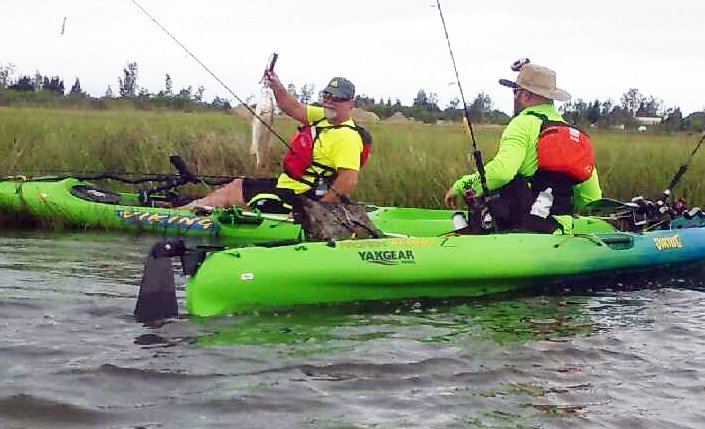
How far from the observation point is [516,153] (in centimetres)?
745

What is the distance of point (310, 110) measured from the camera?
914cm

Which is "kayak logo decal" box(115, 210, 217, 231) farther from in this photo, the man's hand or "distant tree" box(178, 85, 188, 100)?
"distant tree" box(178, 85, 188, 100)

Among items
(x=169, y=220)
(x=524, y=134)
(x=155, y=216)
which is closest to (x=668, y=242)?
(x=524, y=134)

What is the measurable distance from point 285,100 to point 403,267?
2.82 metres

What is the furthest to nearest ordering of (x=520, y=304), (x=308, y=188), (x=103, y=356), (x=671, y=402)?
1. (x=308, y=188)
2. (x=520, y=304)
3. (x=103, y=356)
4. (x=671, y=402)

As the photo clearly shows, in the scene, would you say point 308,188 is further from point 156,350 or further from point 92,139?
point 92,139

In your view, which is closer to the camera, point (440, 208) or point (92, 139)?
point (440, 208)

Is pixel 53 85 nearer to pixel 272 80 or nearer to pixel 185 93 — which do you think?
pixel 185 93

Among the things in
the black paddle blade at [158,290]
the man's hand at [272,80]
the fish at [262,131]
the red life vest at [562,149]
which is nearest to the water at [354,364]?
the black paddle blade at [158,290]

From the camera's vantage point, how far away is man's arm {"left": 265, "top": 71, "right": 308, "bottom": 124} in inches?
342

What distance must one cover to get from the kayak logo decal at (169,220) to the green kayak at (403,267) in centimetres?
336

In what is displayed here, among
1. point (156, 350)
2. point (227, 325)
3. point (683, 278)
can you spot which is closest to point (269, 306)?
point (227, 325)

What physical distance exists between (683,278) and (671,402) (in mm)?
3805

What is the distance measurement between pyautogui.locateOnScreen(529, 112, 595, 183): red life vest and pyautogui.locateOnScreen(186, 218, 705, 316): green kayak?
0.52m
